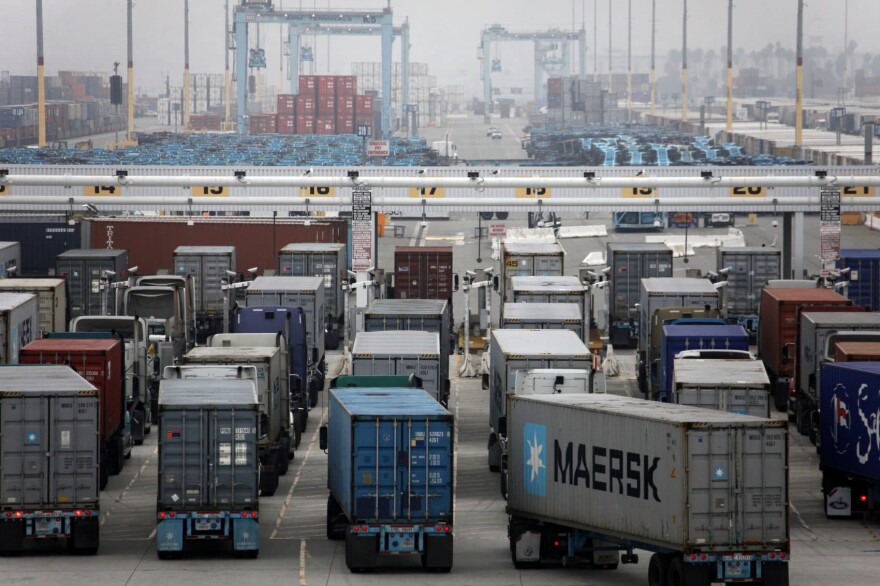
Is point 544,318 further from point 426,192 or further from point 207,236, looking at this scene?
point 207,236

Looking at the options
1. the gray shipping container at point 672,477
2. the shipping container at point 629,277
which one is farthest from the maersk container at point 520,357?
the shipping container at point 629,277

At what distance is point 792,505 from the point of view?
31609mm

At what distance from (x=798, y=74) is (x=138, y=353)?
308ft

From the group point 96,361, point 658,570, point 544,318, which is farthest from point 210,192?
point 658,570

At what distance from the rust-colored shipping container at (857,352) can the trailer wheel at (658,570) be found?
32.7ft

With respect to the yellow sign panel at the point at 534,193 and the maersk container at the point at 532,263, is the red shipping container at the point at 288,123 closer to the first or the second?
the yellow sign panel at the point at 534,193

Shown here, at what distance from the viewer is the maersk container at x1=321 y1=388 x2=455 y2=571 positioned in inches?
989

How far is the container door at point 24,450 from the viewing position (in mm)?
26031

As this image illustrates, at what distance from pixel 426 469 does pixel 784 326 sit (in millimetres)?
19339

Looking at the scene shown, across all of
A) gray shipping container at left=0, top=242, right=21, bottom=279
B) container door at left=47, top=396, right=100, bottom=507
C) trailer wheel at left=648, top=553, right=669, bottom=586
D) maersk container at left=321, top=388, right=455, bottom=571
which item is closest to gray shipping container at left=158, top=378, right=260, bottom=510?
container door at left=47, top=396, right=100, bottom=507

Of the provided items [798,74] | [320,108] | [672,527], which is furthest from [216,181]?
[320,108]

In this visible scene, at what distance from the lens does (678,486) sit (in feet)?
75.2

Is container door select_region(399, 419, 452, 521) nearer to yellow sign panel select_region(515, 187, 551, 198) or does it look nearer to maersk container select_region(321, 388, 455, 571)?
maersk container select_region(321, 388, 455, 571)

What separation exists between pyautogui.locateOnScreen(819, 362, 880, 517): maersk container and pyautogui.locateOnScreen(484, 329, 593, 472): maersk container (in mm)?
4826
